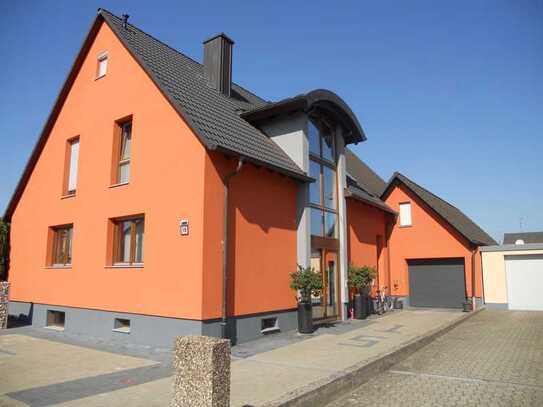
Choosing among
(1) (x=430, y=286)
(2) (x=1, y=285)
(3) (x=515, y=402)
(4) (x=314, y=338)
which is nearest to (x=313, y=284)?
(4) (x=314, y=338)

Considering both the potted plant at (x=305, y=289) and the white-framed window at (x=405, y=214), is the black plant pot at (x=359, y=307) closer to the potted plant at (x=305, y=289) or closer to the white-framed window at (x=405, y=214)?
the potted plant at (x=305, y=289)

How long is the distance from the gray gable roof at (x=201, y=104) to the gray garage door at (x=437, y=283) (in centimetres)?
1035

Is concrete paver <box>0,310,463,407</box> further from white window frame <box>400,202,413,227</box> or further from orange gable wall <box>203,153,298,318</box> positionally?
white window frame <box>400,202,413,227</box>

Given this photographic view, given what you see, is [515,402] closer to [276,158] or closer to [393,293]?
[276,158]

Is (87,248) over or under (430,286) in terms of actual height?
over

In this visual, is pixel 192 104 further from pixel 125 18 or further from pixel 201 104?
pixel 125 18

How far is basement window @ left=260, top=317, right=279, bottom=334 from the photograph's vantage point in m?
10.4

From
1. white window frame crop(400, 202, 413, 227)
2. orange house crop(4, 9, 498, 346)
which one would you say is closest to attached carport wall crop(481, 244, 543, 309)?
white window frame crop(400, 202, 413, 227)

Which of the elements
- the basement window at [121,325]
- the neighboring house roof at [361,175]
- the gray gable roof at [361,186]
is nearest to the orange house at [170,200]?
the basement window at [121,325]

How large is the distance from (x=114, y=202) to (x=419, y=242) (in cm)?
1382

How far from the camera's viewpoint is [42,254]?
524 inches

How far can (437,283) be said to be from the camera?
1891cm

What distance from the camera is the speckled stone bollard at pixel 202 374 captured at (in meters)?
4.23

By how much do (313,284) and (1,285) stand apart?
8992mm
